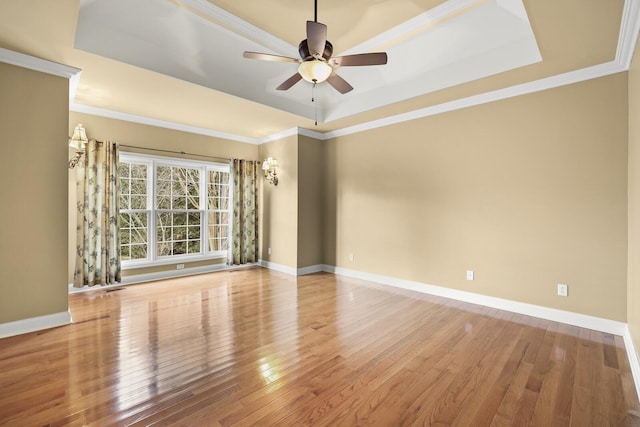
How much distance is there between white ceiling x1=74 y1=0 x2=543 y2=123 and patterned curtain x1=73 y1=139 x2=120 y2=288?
2.07 metres

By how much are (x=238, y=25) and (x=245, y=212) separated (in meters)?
3.77

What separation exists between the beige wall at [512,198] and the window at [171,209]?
3.06m

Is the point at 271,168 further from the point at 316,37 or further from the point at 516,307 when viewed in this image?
the point at 516,307

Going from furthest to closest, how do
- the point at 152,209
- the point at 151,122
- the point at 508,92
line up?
the point at 152,209 → the point at 151,122 → the point at 508,92

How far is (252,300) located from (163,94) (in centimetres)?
308

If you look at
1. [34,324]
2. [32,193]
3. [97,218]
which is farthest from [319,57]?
[97,218]

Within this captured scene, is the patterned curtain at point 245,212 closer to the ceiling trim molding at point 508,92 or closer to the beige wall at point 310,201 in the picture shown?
the beige wall at point 310,201

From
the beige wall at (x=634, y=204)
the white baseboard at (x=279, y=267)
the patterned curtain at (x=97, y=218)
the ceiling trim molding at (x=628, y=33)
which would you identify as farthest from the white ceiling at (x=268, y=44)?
the white baseboard at (x=279, y=267)

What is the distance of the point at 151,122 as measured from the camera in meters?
5.08

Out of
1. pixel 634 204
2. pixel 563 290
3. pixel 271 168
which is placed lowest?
pixel 563 290

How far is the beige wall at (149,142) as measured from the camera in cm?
437

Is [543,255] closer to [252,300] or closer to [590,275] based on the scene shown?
[590,275]

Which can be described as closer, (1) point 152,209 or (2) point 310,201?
(1) point 152,209

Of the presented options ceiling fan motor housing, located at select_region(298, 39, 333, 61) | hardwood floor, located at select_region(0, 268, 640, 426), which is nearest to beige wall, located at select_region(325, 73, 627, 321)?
hardwood floor, located at select_region(0, 268, 640, 426)
